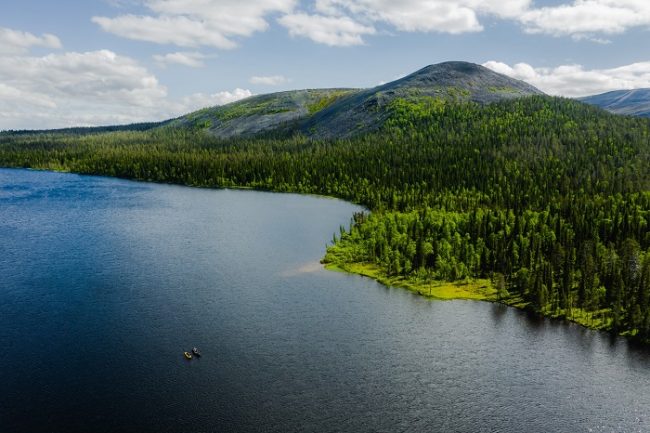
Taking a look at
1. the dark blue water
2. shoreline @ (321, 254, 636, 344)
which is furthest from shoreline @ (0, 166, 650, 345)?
the dark blue water

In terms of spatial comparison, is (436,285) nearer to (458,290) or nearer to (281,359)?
(458,290)

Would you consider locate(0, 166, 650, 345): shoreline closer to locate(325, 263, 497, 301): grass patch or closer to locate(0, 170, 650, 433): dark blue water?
locate(325, 263, 497, 301): grass patch

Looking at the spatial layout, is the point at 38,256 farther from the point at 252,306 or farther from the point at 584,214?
the point at 584,214

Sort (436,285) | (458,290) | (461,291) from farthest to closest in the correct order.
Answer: (436,285)
(458,290)
(461,291)

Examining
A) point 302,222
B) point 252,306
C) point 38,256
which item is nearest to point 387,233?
point 302,222

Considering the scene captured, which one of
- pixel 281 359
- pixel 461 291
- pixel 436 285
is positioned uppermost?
pixel 436 285

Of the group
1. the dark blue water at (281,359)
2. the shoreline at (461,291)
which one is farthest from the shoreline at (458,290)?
the dark blue water at (281,359)

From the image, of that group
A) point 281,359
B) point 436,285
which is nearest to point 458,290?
point 436,285

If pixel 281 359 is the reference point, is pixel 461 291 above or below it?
above
